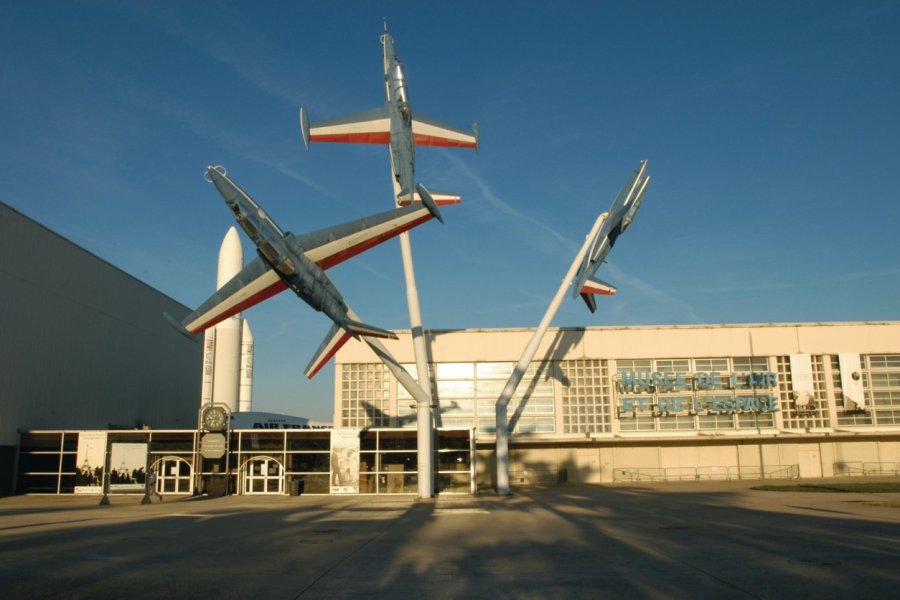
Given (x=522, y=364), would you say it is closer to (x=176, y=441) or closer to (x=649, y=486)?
(x=649, y=486)

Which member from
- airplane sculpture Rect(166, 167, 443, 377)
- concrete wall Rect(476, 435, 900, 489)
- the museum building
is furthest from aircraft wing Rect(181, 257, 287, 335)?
concrete wall Rect(476, 435, 900, 489)

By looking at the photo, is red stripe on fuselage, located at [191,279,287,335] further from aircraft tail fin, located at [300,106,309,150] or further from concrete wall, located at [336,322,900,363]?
concrete wall, located at [336,322,900,363]

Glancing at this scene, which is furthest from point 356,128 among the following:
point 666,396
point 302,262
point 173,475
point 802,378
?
point 802,378

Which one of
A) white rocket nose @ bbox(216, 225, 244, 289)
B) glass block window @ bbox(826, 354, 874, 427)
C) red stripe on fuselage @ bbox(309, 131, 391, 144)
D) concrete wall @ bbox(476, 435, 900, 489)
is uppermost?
white rocket nose @ bbox(216, 225, 244, 289)

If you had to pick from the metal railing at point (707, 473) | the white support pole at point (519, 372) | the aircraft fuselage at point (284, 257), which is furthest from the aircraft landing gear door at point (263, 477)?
the metal railing at point (707, 473)

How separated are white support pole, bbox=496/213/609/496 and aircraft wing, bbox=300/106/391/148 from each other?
13.3 m

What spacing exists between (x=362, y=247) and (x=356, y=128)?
10.6m

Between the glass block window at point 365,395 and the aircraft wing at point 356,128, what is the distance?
19.8 metres

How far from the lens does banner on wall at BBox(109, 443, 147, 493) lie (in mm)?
41438

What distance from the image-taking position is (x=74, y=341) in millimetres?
47438

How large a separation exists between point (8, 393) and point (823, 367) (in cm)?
5336

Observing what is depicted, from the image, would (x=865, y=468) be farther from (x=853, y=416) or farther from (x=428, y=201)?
(x=428, y=201)

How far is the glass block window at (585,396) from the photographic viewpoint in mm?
50688

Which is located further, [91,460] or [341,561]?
[91,460]
